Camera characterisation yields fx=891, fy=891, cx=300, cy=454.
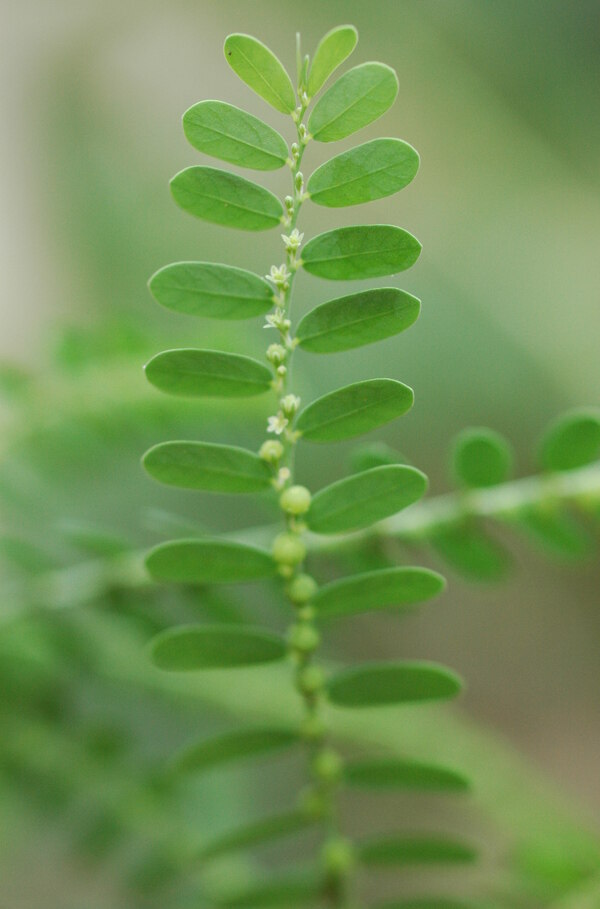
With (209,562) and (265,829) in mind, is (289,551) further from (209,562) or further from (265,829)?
(265,829)

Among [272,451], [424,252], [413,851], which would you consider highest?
[424,252]

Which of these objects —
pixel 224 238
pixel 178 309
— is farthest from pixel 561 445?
pixel 224 238

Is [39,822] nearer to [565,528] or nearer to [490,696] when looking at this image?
[565,528]

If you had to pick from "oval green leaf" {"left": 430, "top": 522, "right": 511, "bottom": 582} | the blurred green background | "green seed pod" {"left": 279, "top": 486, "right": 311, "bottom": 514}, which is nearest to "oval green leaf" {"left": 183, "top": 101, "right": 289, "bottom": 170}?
"green seed pod" {"left": 279, "top": 486, "right": 311, "bottom": 514}

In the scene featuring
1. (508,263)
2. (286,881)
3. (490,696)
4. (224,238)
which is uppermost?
(224,238)

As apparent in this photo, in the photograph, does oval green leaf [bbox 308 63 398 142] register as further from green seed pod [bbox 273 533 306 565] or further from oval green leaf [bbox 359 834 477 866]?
oval green leaf [bbox 359 834 477 866]

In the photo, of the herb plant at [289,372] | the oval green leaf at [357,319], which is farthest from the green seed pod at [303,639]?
the oval green leaf at [357,319]

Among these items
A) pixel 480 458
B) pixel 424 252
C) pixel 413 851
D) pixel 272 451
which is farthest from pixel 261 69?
pixel 424 252
